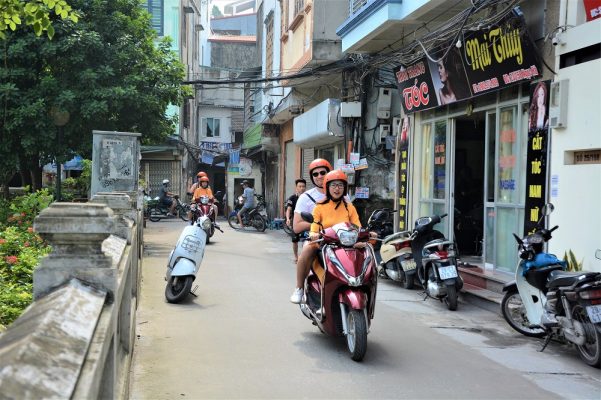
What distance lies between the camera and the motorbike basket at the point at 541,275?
6328 mm

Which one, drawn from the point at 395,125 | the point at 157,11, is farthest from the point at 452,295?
the point at 157,11

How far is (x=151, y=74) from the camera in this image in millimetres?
13672

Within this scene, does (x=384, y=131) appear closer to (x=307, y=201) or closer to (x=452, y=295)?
(x=452, y=295)

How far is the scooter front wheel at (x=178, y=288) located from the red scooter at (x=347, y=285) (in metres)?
2.49

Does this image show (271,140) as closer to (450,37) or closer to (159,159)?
(159,159)

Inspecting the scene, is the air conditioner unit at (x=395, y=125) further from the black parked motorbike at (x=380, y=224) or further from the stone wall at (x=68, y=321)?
the stone wall at (x=68, y=321)

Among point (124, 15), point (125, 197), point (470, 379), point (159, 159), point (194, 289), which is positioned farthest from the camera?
point (159, 159)

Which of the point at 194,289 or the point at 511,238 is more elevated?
the point at 511,238

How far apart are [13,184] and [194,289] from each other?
65.3 ft

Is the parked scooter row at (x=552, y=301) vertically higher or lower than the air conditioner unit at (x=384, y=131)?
lower

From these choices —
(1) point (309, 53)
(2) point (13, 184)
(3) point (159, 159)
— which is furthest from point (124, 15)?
(3) point (159, 159)

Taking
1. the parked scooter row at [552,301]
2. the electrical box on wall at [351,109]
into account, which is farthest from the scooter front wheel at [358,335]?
the electrical box on wall at [351,109]

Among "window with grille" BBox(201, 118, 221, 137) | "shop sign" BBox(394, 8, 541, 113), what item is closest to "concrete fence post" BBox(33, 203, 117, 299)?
"shop sign" BBox(394, 8, 541, 113)

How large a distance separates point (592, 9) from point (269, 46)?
64.3 feet
